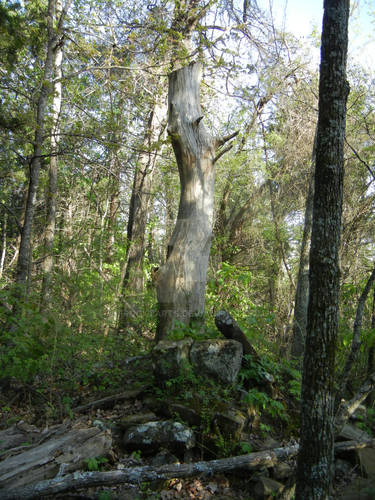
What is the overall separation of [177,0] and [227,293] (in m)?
6.53

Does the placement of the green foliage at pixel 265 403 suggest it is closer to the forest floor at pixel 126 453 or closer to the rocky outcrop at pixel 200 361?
the forest floor at pixel 126 453

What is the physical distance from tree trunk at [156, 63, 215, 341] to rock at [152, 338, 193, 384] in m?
1.19

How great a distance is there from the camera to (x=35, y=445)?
3.75m

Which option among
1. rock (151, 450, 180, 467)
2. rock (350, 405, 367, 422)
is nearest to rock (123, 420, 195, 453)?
rock (151, 450, 180, 467)

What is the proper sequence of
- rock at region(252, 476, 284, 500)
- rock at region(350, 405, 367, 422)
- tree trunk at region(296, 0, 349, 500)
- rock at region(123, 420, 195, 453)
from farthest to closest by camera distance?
rock at region(350, 405, 367, 422), rock at region(123, 420, 195, 453), rock at region(252, 476, 284, 500), tree trunk at region(296, 0, 349, 500)

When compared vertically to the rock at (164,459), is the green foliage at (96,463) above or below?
above

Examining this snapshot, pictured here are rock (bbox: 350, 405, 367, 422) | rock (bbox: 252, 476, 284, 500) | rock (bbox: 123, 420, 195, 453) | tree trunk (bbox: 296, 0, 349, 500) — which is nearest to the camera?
tree trunk (bbox: 296, 0, 349, 500)

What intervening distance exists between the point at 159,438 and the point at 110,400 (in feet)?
3.97

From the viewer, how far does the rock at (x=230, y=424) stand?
Answer: 423 centimetres

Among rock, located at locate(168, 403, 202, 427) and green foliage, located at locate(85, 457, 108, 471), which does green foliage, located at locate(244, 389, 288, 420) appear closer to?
rock, located at locate(168, 403, 202, 427)

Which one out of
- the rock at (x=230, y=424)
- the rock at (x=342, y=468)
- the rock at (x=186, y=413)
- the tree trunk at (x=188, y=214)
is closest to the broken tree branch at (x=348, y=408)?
the rock at (x=342, y=468)

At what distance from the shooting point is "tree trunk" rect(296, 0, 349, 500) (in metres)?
2.94

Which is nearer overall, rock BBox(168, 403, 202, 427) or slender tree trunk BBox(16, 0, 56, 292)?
rock BBox(168, 403, 202, 427)

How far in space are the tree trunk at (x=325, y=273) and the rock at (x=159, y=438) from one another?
1453 millimetres
